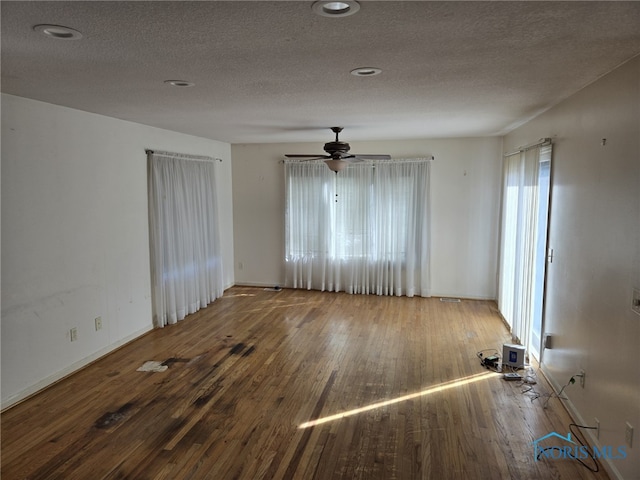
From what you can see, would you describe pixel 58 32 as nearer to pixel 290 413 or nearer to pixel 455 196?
pixel 290 413

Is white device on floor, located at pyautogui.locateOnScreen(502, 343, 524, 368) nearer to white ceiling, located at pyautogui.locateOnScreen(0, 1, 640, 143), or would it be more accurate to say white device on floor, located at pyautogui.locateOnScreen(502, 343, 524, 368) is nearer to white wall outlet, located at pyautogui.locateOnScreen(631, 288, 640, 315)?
white wall outlet, located at pyautogui.locateOnScreen(631, 288, 640, 315)

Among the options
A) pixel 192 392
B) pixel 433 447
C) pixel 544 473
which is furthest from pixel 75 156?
pixel 544 473

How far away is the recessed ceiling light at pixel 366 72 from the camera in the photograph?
8.42 feet

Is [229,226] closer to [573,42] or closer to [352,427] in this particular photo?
[352,427]

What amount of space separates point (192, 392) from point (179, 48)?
2.70 m

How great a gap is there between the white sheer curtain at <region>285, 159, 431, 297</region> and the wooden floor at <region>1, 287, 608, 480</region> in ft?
5.26

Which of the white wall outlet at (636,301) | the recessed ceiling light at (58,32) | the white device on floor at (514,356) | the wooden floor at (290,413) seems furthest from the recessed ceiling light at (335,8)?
the white device on floor at (514,356)

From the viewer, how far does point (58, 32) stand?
1947 millimetres

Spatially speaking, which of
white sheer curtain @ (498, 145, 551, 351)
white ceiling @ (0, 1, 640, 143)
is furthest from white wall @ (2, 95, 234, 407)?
white sheer curtain @ (498, 145, 551, 351)

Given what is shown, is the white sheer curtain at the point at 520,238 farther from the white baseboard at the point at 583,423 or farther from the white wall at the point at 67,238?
the white wall at the point at 67,238

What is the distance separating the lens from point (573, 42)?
2092 mm

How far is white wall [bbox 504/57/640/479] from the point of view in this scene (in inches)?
93.0

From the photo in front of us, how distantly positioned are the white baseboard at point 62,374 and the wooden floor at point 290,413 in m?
0.07

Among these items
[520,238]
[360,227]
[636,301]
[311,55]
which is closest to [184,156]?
[360,227]
